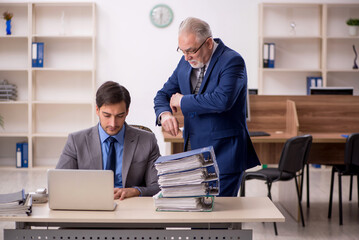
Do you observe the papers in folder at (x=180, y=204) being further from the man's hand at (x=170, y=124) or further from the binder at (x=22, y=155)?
the binder at (x=22, y=155)

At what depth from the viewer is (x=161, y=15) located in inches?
288

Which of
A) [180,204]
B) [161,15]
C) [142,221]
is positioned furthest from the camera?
[161,15]

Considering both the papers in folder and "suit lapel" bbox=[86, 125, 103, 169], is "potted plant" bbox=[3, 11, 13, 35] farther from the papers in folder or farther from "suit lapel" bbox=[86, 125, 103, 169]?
the papers in folder

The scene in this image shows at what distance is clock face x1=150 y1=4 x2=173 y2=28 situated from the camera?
7301mm

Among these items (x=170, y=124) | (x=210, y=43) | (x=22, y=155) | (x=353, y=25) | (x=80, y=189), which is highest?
(x=353, y=25)

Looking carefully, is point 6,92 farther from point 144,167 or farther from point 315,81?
point 144,167

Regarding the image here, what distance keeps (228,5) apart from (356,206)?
345cm

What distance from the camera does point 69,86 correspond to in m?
7.43

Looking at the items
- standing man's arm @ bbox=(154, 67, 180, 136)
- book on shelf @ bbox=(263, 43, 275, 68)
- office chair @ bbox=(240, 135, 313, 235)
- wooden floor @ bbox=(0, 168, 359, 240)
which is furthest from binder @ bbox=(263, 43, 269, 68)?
standing man's arm @ bbox=(154, 67, 180, 136)

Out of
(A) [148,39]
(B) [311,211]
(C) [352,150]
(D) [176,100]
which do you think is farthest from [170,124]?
(A) [148,39]

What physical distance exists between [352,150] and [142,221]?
2.87 m

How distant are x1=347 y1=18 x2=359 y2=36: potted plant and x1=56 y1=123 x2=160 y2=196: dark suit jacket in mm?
5388

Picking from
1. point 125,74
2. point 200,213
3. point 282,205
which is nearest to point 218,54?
point 200,213

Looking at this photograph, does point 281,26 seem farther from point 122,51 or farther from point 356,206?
point 356,206
